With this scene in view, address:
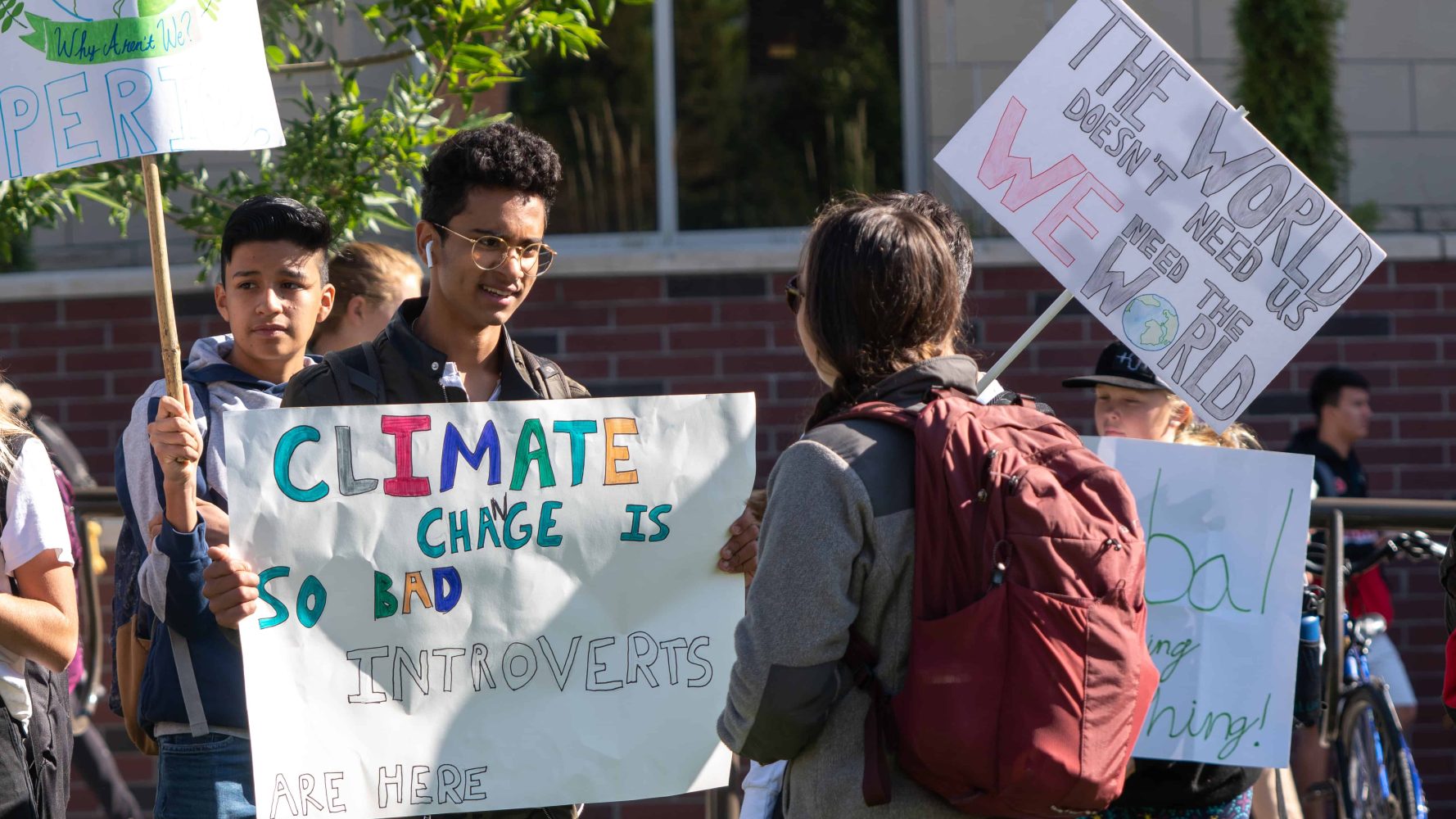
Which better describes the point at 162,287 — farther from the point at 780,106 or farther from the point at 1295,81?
the point at 1295,81

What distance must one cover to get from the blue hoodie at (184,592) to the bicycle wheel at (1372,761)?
12.4 feet

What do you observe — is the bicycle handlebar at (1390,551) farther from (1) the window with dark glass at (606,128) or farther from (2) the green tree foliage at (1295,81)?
(1) the window with dark glass at (606,128)

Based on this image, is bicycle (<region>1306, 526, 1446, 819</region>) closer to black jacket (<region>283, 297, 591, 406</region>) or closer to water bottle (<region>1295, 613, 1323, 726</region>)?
water bottle (<region>1295, 613, 1323, 726</region>)

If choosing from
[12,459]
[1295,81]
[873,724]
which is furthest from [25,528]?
[1295,81]

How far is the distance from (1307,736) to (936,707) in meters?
4.22

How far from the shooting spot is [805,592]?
7.19ft

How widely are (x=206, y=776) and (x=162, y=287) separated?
0.91 metres

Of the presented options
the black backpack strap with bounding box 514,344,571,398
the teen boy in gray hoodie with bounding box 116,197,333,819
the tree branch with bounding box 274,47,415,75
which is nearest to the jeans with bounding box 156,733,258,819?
the teen boy in gray hoodie with bounding box 116,197,333,819

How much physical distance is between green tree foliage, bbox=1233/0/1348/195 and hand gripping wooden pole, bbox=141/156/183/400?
4.75m

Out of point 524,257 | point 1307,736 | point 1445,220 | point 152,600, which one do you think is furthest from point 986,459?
point 1445,220

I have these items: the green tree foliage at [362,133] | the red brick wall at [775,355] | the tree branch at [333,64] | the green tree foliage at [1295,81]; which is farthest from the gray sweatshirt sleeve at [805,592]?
the green tree foliage at [1295,81]

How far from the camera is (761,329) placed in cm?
653

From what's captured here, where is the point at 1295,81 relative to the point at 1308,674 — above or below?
above

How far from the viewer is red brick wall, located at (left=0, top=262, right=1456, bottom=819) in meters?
6.51
